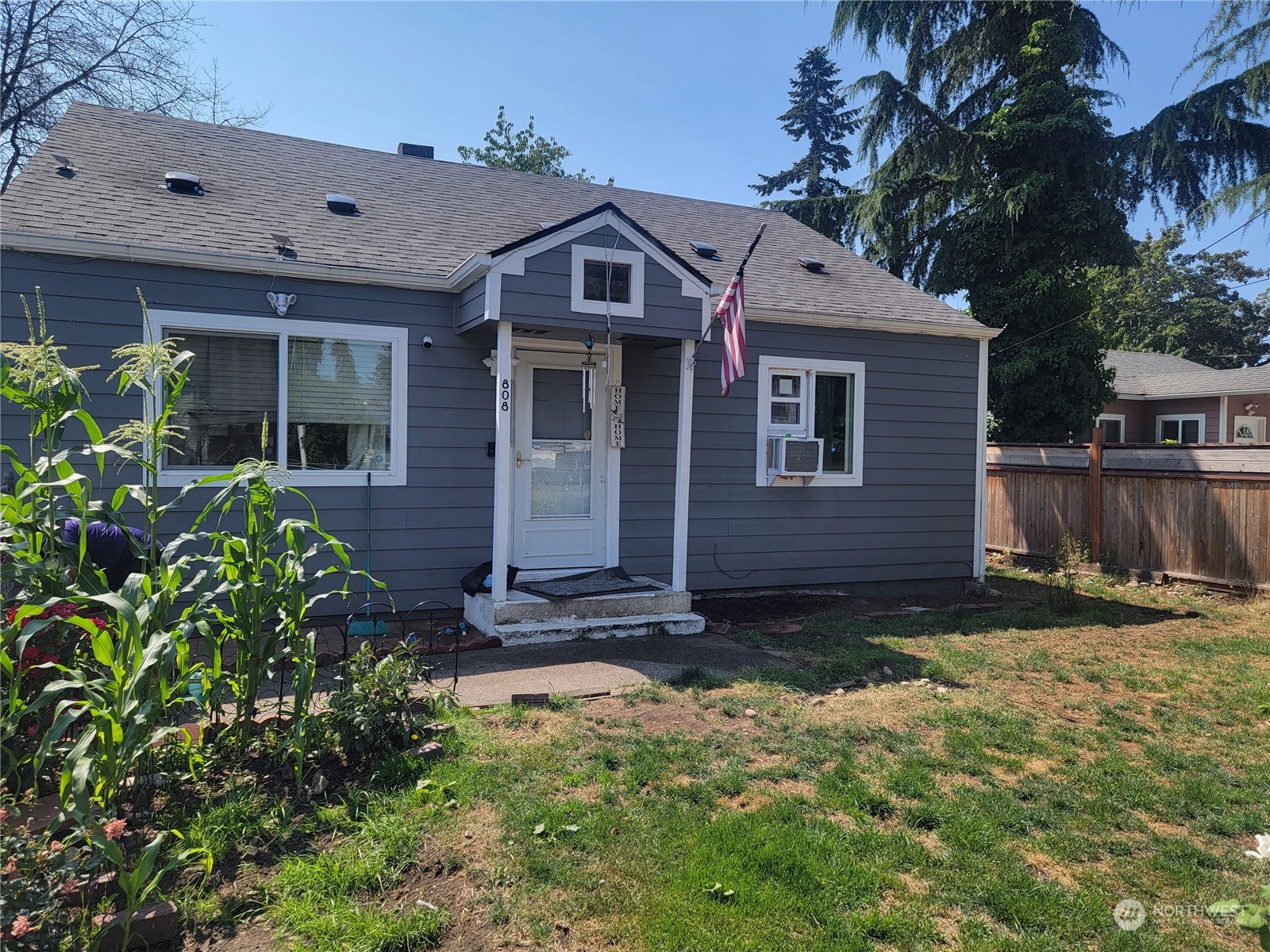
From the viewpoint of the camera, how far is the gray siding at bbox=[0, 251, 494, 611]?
5.69 meters

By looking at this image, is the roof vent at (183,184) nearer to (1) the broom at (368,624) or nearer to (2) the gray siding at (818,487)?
(1) the broom at (368,624)

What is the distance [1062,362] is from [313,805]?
14.4 meters

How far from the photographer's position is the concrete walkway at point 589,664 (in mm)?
4785

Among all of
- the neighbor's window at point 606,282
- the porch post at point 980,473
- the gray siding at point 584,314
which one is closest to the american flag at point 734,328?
the gray siding at point 584,314

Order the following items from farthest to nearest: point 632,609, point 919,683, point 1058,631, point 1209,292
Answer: point 1209,292 < point 1058,631 < point 632,609 < point 919,683

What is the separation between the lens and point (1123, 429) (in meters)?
20.9

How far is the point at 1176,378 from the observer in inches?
828

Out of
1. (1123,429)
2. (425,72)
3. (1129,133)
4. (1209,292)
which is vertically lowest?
(1123,429)

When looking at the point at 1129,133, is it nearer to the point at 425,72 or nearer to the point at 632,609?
the point at 425,72

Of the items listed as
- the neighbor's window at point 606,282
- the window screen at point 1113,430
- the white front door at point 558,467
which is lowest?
the white front door at point 558,467

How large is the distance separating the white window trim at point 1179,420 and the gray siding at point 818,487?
15.3 meters

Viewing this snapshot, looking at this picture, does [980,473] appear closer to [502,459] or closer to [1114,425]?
[502,459]

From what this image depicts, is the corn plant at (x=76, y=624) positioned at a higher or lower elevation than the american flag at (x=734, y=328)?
lower

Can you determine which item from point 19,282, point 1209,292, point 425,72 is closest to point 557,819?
point 19,282
